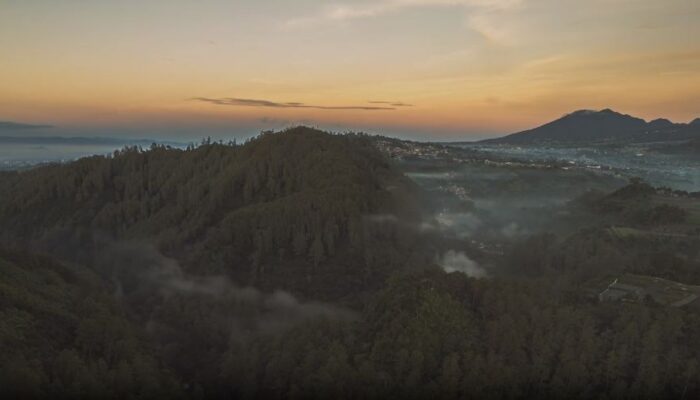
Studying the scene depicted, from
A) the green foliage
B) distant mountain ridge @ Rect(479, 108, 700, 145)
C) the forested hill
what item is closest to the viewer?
→ the green foliage

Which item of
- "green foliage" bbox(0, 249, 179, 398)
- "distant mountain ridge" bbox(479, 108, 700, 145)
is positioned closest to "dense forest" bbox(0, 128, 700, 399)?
"green foliage" bbox(0, 249, 179, 398)

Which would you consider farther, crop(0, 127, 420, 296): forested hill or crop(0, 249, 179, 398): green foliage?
crop(0, 127, 420, 296): forested hill

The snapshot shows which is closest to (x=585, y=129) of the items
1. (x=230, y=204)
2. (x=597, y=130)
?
(x=597, y=130)

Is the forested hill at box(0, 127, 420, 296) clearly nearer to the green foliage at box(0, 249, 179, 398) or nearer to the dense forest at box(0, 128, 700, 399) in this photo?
the dense forest at box(0, 128, 700, 399)

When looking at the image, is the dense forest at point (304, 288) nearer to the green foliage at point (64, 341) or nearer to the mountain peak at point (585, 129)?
the green foliage at point (64, 341)

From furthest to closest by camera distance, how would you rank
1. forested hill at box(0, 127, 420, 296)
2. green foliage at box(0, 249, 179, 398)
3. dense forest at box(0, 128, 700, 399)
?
forested hill at box(0, 127, 420, 296) → dense forest at box(0, 128, 700, 399) → green foliage at box(0, 249, 179, 398)

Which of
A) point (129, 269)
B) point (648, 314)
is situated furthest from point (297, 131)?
point (648, 314)

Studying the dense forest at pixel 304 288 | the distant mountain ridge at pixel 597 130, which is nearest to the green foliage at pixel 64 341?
the dense forest at pixel 304 288

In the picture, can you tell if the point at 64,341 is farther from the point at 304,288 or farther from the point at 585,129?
the point at 585,129
